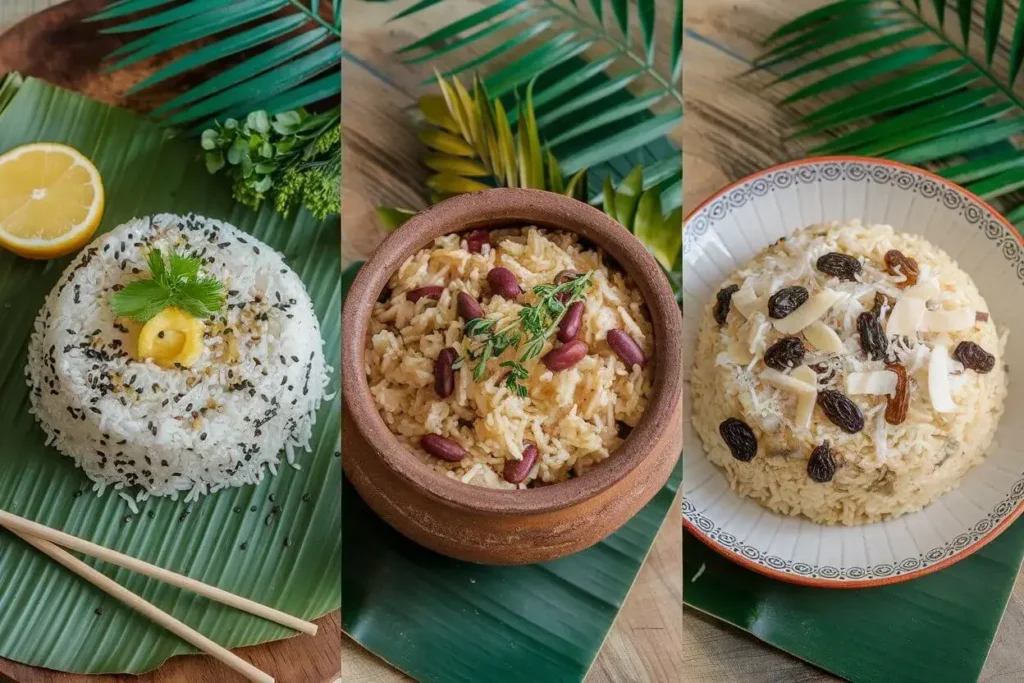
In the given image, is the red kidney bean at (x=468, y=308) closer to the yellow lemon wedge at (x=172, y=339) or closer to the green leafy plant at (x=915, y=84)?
the yellow lemon wedge at (x=172, y=339)

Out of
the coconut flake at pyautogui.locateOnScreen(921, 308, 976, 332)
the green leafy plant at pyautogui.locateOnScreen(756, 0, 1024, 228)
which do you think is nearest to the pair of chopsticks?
the coconut flake at pyautogui.locateOnScreen(921, 308, 976, 332)

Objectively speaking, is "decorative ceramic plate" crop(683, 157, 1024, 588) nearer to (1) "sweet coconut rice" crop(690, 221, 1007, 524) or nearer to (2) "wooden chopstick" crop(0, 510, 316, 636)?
(1) "sweet coconut rice" crop(690, 221, 1007, 524)

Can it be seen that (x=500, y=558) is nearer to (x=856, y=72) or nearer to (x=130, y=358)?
(x=130, y=358)

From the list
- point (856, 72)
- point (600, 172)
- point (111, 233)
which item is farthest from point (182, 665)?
point (856, 72)

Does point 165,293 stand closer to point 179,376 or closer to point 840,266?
point 179,376

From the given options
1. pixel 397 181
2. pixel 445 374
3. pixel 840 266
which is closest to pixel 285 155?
pixel 397 181

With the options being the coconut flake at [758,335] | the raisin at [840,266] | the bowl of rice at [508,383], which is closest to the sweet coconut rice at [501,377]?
the bowl of rice at [508,383]

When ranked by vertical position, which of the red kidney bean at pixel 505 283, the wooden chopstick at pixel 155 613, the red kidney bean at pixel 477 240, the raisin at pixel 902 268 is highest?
the red kidney bean at pixel 477 240
